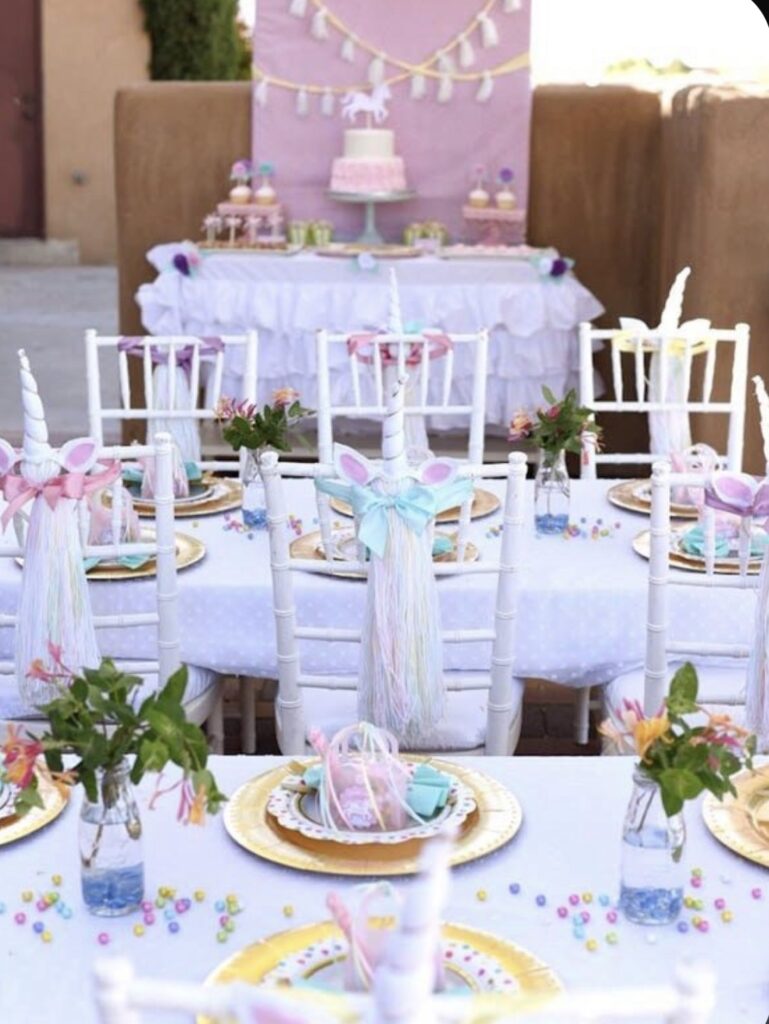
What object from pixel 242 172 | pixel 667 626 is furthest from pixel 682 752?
pixel 242 172

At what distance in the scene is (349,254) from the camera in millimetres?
5660

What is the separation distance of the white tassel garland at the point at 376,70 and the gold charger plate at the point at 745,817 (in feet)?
15.1

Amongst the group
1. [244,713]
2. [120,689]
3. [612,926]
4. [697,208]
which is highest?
[697,208]

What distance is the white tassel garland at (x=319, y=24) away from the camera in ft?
19.5

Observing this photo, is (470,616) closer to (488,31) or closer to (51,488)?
(51,488)

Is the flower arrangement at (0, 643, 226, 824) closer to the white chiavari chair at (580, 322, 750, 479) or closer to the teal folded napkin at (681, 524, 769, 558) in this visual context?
the teal folded napkin at (681, 524, 769, 558)

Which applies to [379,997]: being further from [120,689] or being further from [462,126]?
[462,126]

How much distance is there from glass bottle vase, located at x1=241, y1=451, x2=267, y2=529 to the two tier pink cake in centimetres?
304

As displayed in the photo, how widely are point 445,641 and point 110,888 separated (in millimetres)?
1016

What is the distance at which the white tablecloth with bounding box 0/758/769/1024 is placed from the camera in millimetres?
1425

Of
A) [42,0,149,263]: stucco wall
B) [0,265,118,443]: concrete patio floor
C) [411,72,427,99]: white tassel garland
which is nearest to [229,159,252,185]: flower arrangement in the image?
[411,72,427,99]: white tassel garland

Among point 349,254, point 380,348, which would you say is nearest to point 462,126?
point 349,254

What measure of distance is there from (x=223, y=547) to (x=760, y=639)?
1.15 meters

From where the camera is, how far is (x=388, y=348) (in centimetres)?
389
